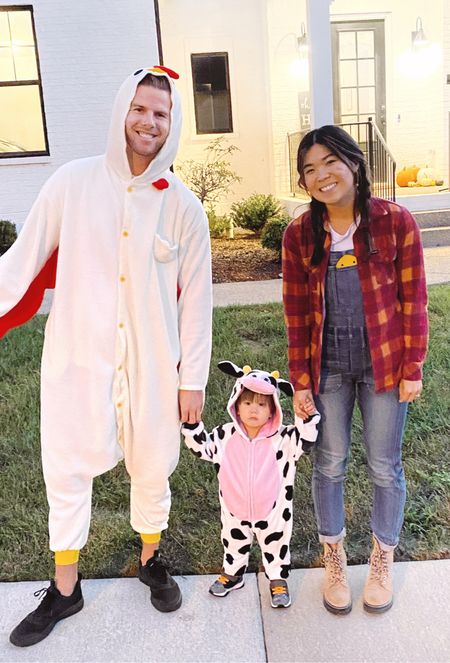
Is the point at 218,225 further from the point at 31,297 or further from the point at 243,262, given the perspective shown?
the point at 31,297

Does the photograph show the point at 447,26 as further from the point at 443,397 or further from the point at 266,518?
the point at 266,518

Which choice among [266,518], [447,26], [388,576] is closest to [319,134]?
[266,518]

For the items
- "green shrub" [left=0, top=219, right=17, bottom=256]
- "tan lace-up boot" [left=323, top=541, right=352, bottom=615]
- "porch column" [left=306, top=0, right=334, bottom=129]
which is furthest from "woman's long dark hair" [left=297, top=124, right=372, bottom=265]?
"porch column" [left=306, top=0, right=334, bottom=129]

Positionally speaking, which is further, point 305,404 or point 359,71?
point 359,71

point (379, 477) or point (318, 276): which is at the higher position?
point (318, 276)

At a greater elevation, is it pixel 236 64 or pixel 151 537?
pixel 236 64

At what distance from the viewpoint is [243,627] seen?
7.57 feet

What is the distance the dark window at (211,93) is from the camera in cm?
A: 1115

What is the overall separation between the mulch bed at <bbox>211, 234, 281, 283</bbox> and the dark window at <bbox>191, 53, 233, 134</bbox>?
2282 mm

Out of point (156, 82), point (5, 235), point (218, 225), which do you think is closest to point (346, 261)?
point (156, 82)

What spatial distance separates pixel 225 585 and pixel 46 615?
0.67 meters

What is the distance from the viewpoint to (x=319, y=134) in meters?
2.12

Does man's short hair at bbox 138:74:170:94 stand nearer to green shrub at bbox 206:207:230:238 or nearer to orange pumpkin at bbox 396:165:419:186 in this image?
green shrub at bbox 206:207:230:238

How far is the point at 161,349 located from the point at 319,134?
89cm
